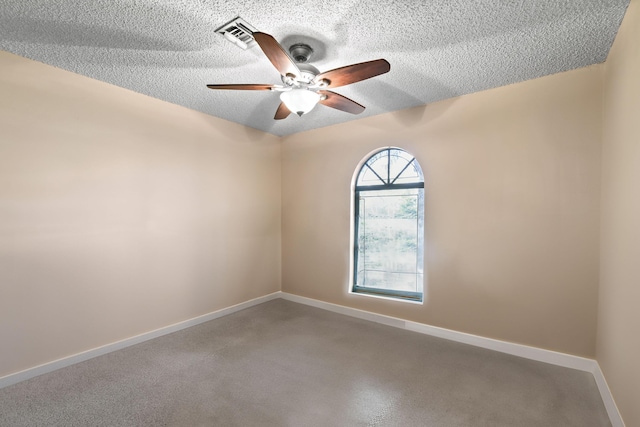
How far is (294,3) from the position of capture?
5.86 ft

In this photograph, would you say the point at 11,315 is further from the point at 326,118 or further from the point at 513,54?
the point at 513,54

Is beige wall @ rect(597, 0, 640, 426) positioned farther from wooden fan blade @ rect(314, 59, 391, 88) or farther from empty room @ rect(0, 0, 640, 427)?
wooden fan blade @ rect(314, 59, 391, 88)

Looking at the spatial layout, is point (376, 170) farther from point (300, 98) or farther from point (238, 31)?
point (238, 31)

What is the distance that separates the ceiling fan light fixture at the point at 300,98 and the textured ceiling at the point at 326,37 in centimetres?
38

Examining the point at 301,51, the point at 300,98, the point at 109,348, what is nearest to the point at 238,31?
the point at 301,51

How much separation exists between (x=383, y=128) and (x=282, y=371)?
2.95 metres

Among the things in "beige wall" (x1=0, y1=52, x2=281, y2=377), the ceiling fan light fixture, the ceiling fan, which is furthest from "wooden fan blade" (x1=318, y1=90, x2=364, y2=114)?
"beige wall" (x1=0, y1=52, x2=281, y2=377)

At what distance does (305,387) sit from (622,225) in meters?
2.46

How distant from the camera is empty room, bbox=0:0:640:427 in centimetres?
192

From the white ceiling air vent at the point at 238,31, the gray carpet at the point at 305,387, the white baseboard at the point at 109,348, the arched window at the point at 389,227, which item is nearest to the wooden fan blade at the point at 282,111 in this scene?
the white ceiling air vent at the point at 238,31

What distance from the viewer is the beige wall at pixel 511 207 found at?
2.54m

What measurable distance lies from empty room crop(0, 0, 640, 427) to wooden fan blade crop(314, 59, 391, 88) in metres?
0.02

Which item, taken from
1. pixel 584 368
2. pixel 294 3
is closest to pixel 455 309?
pixel 584 368

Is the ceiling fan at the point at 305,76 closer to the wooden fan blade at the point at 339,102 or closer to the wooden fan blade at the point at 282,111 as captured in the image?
the wooden fan blade at the point at 339,102
